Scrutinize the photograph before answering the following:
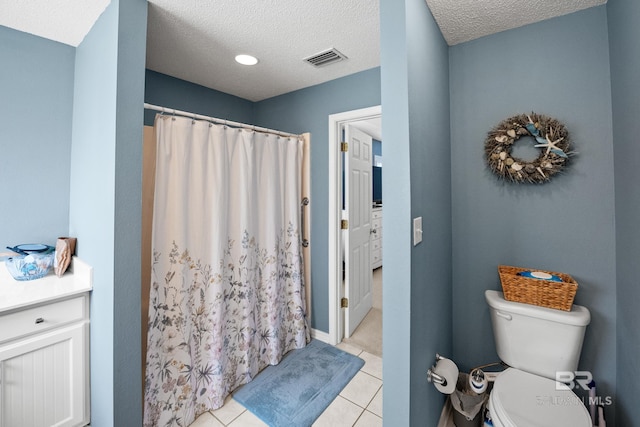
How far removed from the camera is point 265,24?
1546 millimetres

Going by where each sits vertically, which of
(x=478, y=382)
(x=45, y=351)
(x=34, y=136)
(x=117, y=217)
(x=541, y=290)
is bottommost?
(x=478, y=382)

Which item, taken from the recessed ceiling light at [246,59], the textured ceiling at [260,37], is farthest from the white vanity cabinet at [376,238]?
the recessed ceiling light at [246,59]

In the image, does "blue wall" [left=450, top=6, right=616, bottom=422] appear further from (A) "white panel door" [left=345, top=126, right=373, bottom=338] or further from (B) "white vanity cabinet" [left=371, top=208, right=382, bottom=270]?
(B) "white vanity cabinet" [left=371, top=208, right=382, bottom=270]

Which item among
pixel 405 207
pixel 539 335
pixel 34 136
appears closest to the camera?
pixel 405 207

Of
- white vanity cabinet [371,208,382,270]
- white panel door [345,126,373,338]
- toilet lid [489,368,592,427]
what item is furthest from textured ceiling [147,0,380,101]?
white vanity cabinet [371,208,382,270]

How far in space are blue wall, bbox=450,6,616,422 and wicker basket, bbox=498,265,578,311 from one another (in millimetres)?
173

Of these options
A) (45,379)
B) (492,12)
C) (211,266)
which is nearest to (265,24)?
(492,12)

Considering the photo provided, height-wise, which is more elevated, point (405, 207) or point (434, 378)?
point (405, 207)

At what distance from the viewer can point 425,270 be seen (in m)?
1.24

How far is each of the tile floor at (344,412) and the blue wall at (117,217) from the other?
462 millimetres

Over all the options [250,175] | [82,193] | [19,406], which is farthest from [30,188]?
[250,175]

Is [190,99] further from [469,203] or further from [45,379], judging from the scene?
[469,203]

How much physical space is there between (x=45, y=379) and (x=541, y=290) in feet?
8.19

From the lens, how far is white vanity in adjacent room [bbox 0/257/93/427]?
3.87 ft
